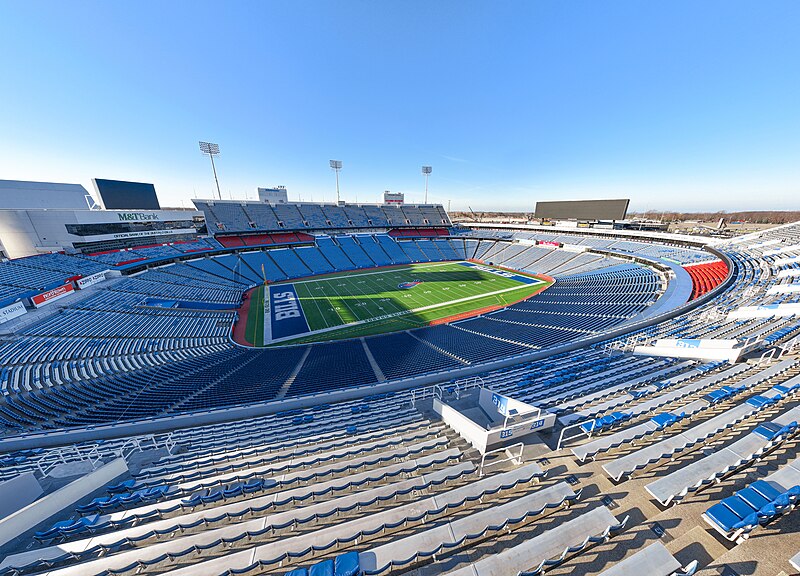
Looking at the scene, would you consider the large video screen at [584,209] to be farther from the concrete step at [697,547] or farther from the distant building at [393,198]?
the concrete step at [697,547]

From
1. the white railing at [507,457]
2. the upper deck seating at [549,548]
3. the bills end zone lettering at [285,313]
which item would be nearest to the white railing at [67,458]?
the upper deck seating at [549,548]

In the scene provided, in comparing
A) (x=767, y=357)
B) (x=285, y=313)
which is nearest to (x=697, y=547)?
(x=767, y=357)

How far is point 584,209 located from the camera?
188ft

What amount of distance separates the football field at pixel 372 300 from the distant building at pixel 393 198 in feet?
117

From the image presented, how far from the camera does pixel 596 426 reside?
7.86m

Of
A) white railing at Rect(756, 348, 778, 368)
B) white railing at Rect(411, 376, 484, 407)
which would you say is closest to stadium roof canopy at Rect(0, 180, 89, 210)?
white railing at Rect(411, 376, 484, 407)

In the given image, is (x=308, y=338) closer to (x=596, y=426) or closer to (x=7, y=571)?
(x=7, y=571)

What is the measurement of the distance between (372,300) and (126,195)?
4736 centimetres

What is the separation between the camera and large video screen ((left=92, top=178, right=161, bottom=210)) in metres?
44.2

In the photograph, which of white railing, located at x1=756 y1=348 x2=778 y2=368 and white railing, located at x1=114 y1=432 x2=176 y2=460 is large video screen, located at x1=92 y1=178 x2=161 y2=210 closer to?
white railing, located at x1=114 y1=432 x2=176 y2=460

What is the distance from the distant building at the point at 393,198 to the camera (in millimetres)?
82812

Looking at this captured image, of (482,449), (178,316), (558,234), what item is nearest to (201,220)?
(178,316)

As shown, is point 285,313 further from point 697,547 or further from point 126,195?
point 126,195

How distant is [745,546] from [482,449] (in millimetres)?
4828
